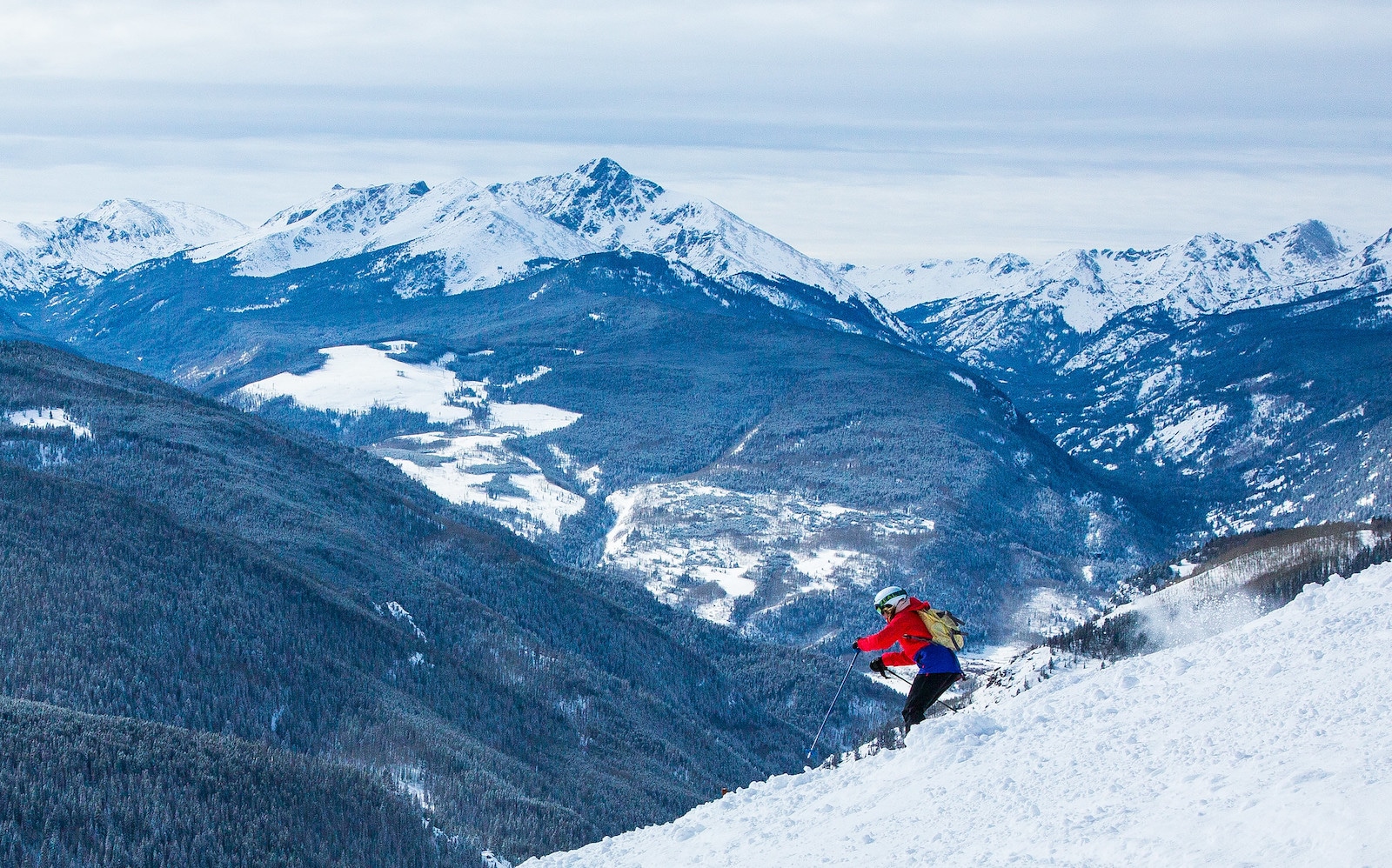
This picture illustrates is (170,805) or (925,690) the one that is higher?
(925,690)

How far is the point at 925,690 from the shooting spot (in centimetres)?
3641

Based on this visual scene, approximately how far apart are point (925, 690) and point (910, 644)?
1.96 metres

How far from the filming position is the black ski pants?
118 ft

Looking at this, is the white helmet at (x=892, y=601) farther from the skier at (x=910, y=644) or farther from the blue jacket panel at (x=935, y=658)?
the blue jacket panel at (x=935, y=658)

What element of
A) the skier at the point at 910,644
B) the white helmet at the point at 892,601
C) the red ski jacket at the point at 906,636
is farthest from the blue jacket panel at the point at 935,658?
the white helmet at the point at 892,601

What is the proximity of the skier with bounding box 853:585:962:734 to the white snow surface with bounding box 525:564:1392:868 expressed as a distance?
1.94 metres

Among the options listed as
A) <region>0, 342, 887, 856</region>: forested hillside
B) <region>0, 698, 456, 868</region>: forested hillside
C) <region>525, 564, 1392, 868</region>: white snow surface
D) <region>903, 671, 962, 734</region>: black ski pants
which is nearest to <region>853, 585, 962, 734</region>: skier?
<region>903, 671, 962, 734</region>: black ski pants

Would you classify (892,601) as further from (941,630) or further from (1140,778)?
(1140,778)

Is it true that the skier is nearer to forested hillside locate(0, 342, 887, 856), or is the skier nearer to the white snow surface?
the white snow surface

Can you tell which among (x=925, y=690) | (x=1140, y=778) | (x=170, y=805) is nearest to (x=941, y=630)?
(x=925, y=690)

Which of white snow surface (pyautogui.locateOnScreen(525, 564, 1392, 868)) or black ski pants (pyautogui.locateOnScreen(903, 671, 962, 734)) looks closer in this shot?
white snow surface (pyautogui.locateOnScreen(525, 564, 1392, 868))

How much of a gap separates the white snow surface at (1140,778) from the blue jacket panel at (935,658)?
194 cm

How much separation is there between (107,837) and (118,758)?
7.39m

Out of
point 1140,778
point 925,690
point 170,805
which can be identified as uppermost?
point 1140,778
